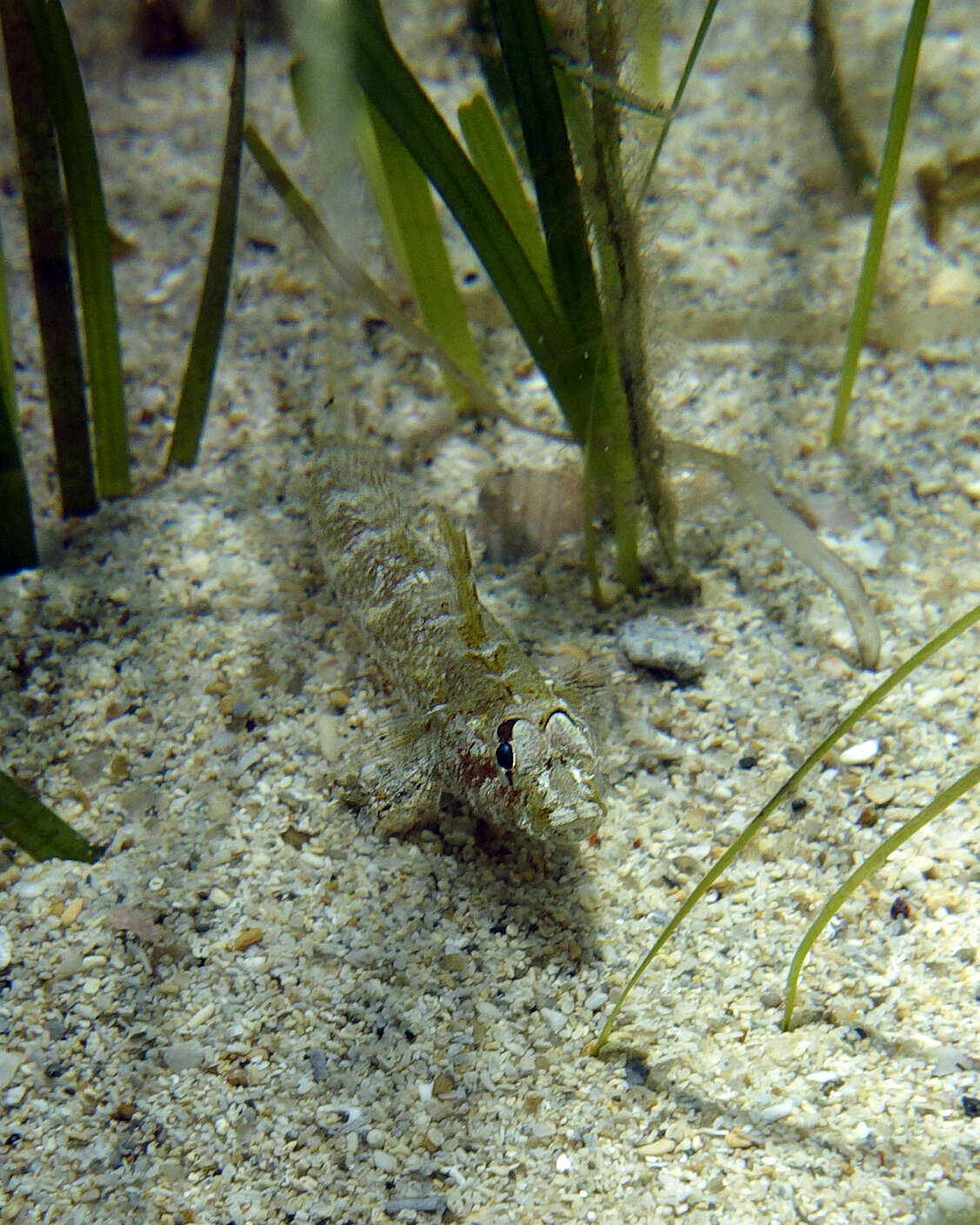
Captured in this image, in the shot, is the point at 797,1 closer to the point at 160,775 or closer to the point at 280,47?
the point at 280,47

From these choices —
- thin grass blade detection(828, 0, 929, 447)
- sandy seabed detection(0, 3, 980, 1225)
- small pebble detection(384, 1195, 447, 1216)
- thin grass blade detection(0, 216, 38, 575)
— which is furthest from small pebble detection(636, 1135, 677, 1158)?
thin grass blade detection(0, 216, 38, 575)

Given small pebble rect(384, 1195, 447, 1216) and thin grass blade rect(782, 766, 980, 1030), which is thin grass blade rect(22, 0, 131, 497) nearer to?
small pebble rect(384, 1195, 447, 1216)

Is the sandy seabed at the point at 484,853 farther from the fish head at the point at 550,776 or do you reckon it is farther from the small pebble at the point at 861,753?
the fish head at the point at 550,776

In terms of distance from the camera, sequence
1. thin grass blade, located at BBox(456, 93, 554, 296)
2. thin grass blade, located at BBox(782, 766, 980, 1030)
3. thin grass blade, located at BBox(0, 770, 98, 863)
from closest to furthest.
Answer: thin grass blade, located at BBox(782, 766, 980, 1030), thin grass blade, located at BBox(0, 770, 98, 863), thin grass blade, located at BBox(456, 93, 554, 296)

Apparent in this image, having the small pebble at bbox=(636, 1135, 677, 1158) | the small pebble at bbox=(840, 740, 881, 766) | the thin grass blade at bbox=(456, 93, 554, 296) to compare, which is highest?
the thin grass blade at bbox=(456, 93, 554, 296)

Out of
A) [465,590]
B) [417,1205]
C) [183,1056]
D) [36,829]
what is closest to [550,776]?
[465,590]

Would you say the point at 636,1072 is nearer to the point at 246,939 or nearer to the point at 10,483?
the point at 246,939
